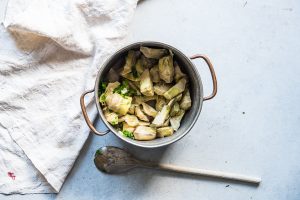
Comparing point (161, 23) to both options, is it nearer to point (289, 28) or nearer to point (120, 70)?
point (120, 70)

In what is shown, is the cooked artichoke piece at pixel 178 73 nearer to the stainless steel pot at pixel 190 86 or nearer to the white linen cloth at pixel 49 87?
the stainless steel pot at pixel 190 86

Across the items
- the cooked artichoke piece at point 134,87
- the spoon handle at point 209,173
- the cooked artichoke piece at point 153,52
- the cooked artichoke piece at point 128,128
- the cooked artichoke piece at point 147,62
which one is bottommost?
the spoon handle at point 209,173

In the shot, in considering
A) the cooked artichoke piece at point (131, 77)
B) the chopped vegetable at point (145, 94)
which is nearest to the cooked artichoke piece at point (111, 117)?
the chopped vegetable at point (145, 94)

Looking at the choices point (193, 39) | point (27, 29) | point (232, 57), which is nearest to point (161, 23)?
point (193, 39)

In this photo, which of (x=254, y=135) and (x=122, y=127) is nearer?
(x=122, y=127)

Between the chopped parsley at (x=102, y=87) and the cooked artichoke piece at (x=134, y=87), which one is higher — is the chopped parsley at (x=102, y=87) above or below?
above

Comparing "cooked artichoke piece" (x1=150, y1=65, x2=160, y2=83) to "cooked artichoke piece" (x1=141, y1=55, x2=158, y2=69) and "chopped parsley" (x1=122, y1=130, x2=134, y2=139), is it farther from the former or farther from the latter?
"chopped parsley" (x1=122, y1=130, x2=134, y2=139)

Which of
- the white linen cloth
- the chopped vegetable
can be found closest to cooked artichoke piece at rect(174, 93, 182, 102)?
the chopped vegetable
